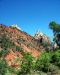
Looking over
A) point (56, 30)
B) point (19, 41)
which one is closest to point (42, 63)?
point (19, 41)

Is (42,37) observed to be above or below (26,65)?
above

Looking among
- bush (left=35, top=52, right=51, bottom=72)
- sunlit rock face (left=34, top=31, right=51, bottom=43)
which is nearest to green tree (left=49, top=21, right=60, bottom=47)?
sunlit rock face (left=34, top=31, right=51, bottom=43)

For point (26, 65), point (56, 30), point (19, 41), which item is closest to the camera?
point (26, 65)

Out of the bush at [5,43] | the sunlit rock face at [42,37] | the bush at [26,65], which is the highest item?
the sunlit rock face at [42,37]

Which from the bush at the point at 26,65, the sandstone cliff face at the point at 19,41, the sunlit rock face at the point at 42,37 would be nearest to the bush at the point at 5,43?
the sandstone cliff face at the point at 19,41

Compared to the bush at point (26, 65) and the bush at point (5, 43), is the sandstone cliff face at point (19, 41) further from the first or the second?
the bush at point (26, 65)

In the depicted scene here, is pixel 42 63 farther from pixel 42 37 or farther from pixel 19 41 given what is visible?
pixel 42 37

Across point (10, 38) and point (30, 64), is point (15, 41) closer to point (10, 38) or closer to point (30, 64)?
point (10, 38)

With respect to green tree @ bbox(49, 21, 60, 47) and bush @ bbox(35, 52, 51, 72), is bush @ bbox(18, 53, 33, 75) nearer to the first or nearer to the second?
bush @ bbox(35, 52, 51, 72)

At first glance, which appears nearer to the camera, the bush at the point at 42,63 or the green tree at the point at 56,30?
the bush at the point at 42,63

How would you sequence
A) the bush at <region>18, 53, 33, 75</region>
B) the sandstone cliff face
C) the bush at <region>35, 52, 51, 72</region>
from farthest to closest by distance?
the sandstone cliff face, the bush at <region>35, 52, 51, 72</region>, the bush at <region>18, 53, 33, 75</region>

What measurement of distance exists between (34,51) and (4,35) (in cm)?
835

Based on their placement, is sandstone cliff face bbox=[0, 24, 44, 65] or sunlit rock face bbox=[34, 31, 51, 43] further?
sunlit rock face bbox=[34, 31, 51, 43]

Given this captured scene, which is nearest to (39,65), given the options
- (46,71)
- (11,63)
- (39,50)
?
(46,71)
